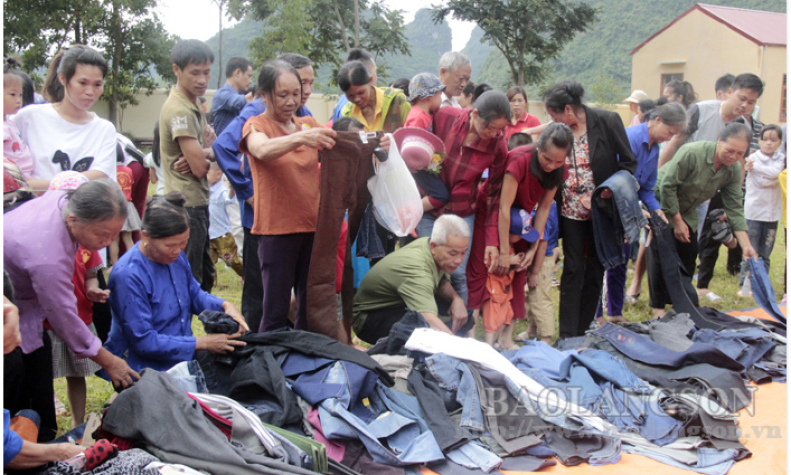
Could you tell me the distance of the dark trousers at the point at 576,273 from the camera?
4.05 meters

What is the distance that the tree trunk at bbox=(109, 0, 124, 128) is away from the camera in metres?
17.4

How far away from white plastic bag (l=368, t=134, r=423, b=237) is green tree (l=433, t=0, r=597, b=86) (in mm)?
16884

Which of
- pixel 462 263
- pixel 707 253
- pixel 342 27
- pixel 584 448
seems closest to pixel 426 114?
pixel 462 263

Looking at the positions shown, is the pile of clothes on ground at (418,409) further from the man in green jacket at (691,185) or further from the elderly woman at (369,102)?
the elderly woman at (369,102)

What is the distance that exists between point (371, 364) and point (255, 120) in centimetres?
131

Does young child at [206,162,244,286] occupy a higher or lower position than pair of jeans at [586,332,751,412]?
higher

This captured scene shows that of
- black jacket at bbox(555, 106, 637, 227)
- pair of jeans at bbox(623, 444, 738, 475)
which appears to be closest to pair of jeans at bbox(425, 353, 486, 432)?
pair of jeans at bbox(623, 444, 738, 475)

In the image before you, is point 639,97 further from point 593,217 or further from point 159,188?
point 159,188

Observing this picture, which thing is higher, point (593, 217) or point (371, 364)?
point (593, 217)

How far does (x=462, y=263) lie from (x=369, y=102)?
1.25m

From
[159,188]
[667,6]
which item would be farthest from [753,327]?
[667,6]

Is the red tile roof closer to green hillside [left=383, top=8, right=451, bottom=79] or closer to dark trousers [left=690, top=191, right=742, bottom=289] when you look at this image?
dark trousers [left=690, top=191, right=742, bottom=289]

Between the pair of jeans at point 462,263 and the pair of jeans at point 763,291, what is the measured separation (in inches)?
84.4

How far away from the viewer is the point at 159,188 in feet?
17.3
